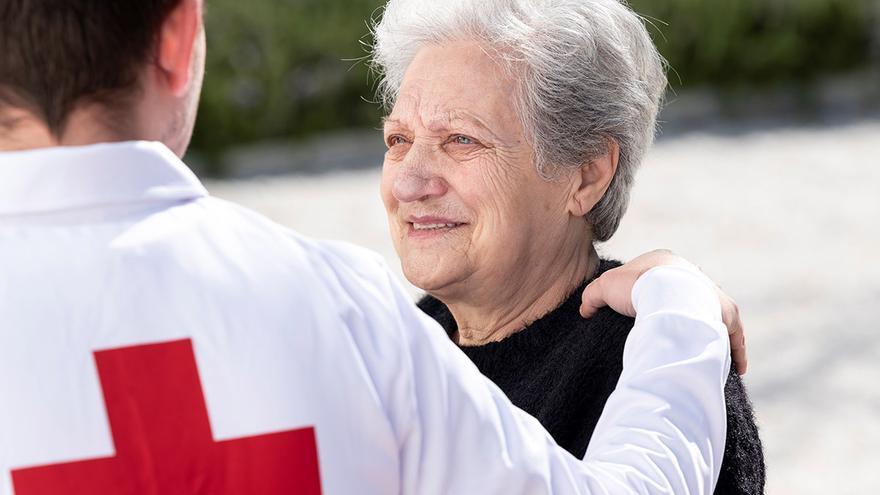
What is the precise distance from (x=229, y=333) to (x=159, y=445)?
12 centimetres

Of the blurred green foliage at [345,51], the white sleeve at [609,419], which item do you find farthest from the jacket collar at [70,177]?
the blurred green foliage at [345,51]

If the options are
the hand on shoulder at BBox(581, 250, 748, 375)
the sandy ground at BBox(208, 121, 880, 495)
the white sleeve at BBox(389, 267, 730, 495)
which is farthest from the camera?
the sandy ground at BBox(208, 121, 880, 495)

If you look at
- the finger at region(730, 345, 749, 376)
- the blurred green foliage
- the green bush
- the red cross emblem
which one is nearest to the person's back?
the red cross emblem

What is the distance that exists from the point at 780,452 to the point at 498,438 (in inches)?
194

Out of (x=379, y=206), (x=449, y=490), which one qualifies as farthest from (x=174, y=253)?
(x=379, y=206)

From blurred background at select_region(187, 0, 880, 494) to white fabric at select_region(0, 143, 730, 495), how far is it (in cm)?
460

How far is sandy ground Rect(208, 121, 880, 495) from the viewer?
630 cm

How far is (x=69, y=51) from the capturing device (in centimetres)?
127

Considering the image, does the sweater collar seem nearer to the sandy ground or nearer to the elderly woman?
the elderly woman

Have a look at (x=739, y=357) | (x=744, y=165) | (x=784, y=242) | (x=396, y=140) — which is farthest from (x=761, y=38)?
(x=739, y=357)

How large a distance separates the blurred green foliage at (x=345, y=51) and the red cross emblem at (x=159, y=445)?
35.5 feet

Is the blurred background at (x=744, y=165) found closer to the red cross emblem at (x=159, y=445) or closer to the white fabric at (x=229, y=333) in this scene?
the white fabric at (x=229, y=333)

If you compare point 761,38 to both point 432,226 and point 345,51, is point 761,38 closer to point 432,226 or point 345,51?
point 345,51

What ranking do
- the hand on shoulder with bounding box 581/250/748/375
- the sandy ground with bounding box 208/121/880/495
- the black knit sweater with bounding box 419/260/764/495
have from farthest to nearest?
1. the sandy ground with bounding box 208/121/880/495
2. the black knit sweater with bounding box 419/260/764/495
3. the hand on shoulder with bounding box 581/250/748/375
